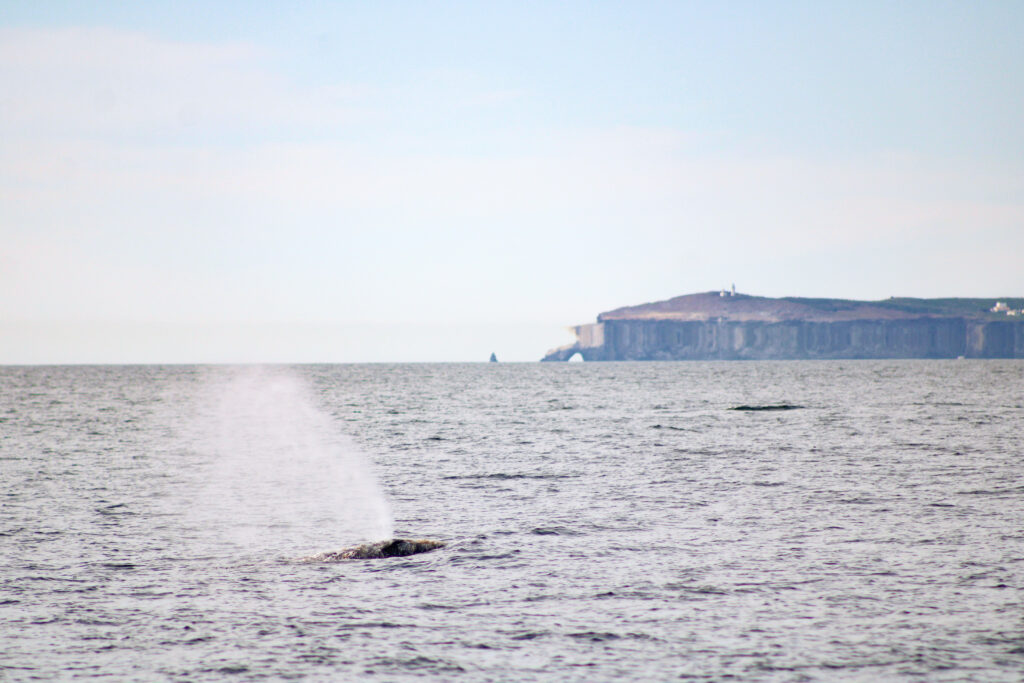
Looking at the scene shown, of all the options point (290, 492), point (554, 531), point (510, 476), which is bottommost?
point (290, 492)

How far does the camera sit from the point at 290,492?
115ft

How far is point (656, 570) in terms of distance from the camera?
2020 centimetres

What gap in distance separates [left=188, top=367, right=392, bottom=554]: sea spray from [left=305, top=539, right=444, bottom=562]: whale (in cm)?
156

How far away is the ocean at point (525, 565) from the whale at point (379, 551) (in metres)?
0.60

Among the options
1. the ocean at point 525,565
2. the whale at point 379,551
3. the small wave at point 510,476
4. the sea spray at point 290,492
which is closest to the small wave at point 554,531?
the ocean at point 525,565

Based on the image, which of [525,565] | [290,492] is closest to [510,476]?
[290,492]

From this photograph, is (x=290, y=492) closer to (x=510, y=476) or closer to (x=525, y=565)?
(x=510, y=476)

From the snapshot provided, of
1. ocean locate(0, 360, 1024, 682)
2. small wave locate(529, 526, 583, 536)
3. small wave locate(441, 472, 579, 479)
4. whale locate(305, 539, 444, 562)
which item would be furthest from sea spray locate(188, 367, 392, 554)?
small wave locate(529, 526, 583, 536)

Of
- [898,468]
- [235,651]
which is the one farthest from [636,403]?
[235,651]

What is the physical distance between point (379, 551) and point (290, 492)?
13.7 m

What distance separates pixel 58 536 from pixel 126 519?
119 inches

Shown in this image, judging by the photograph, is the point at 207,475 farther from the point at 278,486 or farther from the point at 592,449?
the point at 592,449

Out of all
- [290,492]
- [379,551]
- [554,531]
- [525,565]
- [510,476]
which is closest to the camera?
[525,565]

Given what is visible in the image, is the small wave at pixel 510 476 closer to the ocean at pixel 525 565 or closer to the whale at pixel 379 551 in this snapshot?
the ocean at pixel 525 565
